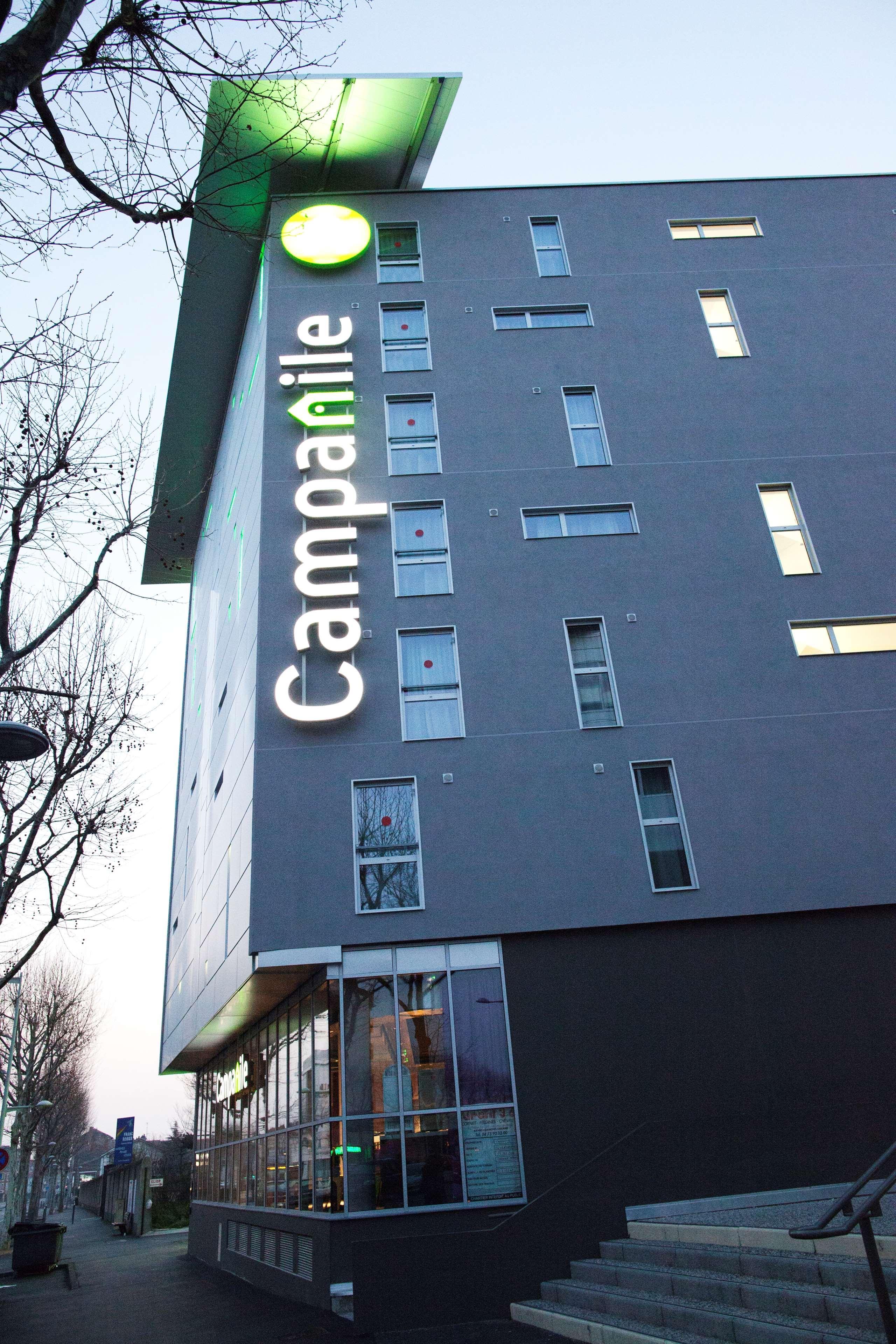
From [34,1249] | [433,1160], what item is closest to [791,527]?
[433,1160]

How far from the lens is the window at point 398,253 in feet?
61.5

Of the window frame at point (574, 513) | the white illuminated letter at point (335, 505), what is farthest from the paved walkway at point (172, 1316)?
the white illuminated letter at point (335, 505)

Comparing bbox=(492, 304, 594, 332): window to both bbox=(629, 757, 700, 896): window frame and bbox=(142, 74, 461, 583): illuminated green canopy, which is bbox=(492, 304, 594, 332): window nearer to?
bbox=(142, 74, 461, 583): illuminated green canopy

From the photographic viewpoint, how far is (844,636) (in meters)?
15.1

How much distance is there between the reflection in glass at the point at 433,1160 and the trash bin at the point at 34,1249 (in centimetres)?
1554

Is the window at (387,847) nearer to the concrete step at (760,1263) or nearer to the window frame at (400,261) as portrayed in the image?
the concrete step at (760,1263)

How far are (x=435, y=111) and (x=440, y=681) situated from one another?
1283 cm

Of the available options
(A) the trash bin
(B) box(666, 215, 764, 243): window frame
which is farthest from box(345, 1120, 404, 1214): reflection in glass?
(B) box(666, 215, 764, 243): window frame

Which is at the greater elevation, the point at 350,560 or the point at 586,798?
the point at 350,560

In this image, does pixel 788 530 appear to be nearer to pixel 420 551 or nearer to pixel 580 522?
pixel 580 522

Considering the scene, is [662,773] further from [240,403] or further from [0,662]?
[240,403]

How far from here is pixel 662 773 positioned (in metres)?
14.1

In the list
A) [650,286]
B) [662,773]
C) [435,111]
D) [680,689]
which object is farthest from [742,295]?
[662,773]

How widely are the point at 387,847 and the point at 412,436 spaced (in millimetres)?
7800
